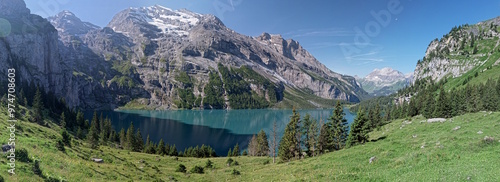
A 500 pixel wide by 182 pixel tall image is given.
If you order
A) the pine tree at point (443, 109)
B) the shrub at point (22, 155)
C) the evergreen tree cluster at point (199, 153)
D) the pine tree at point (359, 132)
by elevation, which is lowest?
the evergreen tree cluster at point (199, 153)

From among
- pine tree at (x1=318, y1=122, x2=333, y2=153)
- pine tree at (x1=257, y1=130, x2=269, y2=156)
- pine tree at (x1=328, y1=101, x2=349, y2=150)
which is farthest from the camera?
pine tree at (x1=257, y1=130, x2=269, y2=156)

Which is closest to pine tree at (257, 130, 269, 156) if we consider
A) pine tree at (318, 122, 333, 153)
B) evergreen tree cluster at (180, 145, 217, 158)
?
evergreen tree cluster at (180, 145, 217, 158)

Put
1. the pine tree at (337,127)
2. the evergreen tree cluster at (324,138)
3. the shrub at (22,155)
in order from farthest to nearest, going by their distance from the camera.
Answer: the pine tree at (337,127)
the evergreen tree cluster at (324,138)
the shrub at (22,155)

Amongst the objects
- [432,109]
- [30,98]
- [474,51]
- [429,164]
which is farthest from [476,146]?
[474,51]

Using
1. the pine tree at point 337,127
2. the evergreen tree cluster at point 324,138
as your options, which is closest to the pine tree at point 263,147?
the evergreen tree cluster at point 324,138

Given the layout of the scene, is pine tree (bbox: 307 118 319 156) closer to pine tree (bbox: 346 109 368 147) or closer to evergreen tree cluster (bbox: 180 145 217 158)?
pine tree (bbox: 346 109 368 147)

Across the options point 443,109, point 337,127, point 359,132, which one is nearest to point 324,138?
point 337,127

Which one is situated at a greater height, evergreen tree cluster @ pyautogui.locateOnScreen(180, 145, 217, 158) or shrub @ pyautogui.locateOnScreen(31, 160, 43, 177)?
shrub @ pyautogui.locateOnScreen(31, 160, 43, 177)

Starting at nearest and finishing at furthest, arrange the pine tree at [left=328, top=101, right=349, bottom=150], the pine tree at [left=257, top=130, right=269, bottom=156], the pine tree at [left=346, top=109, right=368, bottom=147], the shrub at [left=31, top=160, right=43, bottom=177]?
the shrub at [left=31, top=160, right=43, bottom=177] → the pine tree at [left=346, top=109, right=368, bottom=147] → the pine tree at [left=328, top=101, right=349, bottom=150] → the pine tree at [left=257, top=130, right=269, bottom=156]

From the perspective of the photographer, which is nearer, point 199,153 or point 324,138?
point 324,138

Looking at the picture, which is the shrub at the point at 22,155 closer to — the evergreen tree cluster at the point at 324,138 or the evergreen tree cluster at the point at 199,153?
the evergreen tree cluster at the point at 324,138

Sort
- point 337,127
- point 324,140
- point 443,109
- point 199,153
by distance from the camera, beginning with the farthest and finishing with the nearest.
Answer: point 199,153, point 443,109, point 337,127, point 324,140

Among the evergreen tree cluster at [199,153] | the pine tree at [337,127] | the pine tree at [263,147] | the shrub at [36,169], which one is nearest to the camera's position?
the shrub at [36,169]

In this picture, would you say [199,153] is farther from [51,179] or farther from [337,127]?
[51,179]
